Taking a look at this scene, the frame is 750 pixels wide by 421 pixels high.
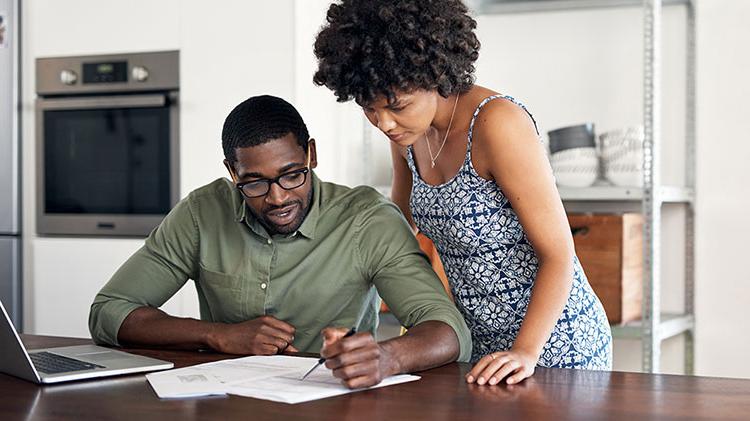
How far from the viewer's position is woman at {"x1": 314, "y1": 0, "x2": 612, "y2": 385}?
5.28ft

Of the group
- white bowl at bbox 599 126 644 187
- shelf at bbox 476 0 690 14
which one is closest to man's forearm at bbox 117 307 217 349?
white bowl at bbox 599 126 644 187

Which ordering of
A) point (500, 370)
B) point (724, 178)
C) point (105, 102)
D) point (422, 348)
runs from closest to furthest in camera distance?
point (500, 370) < point (422, 348) < point (724, 178) < point (105, 102)

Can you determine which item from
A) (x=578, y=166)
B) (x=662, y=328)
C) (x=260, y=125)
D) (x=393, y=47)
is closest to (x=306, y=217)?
(x=260, y=125)

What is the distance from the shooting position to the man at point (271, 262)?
5.75 feet

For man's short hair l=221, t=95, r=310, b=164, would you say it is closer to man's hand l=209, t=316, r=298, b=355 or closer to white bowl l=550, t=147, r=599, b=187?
man's hand l=209, t=316, r=298, b=355

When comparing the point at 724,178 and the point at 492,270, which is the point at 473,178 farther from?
the point at 724,178

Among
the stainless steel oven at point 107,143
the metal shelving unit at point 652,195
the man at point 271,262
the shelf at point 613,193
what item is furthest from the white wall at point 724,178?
the stainless steel oven at point 107,143

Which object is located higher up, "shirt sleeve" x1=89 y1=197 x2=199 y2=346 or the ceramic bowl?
the ceramic bowl

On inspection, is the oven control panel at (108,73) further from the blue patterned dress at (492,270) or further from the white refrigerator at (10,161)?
the blue patterned dress at (492,270)

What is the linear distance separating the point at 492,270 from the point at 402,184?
365 millimetres

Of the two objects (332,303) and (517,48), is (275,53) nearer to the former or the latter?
(517,48)

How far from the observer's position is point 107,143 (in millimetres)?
3283

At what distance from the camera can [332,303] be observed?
1.89m

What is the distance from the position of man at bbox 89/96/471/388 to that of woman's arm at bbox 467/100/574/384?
147mm
